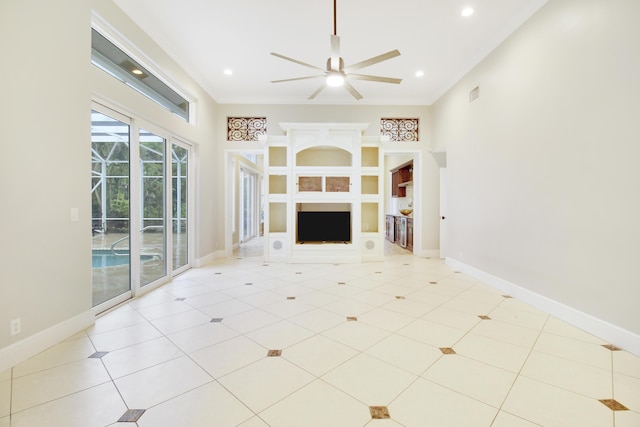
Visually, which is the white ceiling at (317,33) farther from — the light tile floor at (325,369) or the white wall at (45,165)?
the light tile floor at (325,369)

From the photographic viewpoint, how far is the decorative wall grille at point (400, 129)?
671 cm

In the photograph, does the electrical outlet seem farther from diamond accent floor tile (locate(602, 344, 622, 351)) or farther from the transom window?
diamond accent floor tile (locate(602, 344, 622, 351))

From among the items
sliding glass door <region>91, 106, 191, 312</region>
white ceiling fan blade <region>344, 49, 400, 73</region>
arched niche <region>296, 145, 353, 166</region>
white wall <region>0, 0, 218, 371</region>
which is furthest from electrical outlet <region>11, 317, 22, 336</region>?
arched niche <region>296, 145, 353, 166</region>

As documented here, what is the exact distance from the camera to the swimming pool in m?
3.72

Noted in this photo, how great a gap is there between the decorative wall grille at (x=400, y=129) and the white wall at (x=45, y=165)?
5.31 m

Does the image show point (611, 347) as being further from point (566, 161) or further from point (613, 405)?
point (566, 161)

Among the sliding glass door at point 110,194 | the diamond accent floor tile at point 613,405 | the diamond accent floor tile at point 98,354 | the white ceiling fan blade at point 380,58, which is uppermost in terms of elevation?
the white ceiling fan blade at point 380,58

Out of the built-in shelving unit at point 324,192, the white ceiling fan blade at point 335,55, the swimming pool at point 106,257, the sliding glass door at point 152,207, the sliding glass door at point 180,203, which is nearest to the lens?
the white ceiling fan blade at point 335,55

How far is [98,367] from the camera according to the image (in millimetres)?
2143

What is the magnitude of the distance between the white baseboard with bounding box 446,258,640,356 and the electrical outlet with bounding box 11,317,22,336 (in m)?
A: 5.05

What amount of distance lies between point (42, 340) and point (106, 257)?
2011 mm

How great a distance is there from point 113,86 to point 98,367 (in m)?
2.94

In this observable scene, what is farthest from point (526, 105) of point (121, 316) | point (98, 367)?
point (121, 316)

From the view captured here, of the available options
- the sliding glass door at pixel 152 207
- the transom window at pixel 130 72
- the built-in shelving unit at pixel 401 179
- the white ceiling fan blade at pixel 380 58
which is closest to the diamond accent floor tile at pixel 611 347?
the white ceiling fan blade at pixel 380 58
